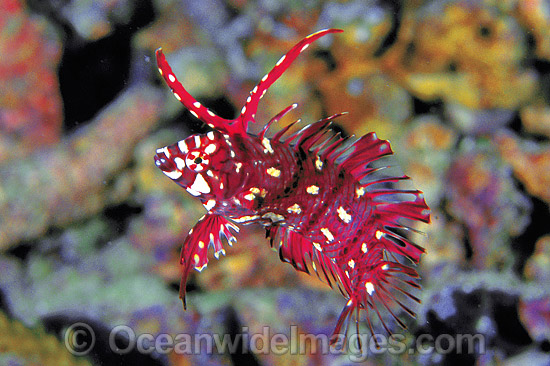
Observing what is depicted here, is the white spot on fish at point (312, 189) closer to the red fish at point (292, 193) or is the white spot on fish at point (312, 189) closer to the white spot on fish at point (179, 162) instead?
the red fish at point (292, 193)

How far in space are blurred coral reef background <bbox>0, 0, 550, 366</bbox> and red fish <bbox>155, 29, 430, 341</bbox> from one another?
506 mm

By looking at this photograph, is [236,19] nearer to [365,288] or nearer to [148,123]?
[148,123]

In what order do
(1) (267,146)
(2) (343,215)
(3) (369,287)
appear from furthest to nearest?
1. (3) (369,287)
2. (2) (343,215)
3. (1) (267,146)

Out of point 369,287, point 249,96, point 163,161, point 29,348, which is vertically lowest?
point 29,348

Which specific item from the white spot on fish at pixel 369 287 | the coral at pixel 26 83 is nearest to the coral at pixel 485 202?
the white spot on fish at pixel 369 287

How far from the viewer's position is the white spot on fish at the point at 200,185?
126cm

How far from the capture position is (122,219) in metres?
2.24

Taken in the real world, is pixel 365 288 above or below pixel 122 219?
above

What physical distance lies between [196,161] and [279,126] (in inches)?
30.5

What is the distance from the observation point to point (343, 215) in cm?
145

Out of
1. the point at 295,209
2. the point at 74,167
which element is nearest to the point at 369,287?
the point at 295,209

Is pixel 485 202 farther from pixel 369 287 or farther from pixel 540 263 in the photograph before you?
pixel 369 287

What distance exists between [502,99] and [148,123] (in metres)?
1.82

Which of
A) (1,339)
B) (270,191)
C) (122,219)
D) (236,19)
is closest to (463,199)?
(270,191)
